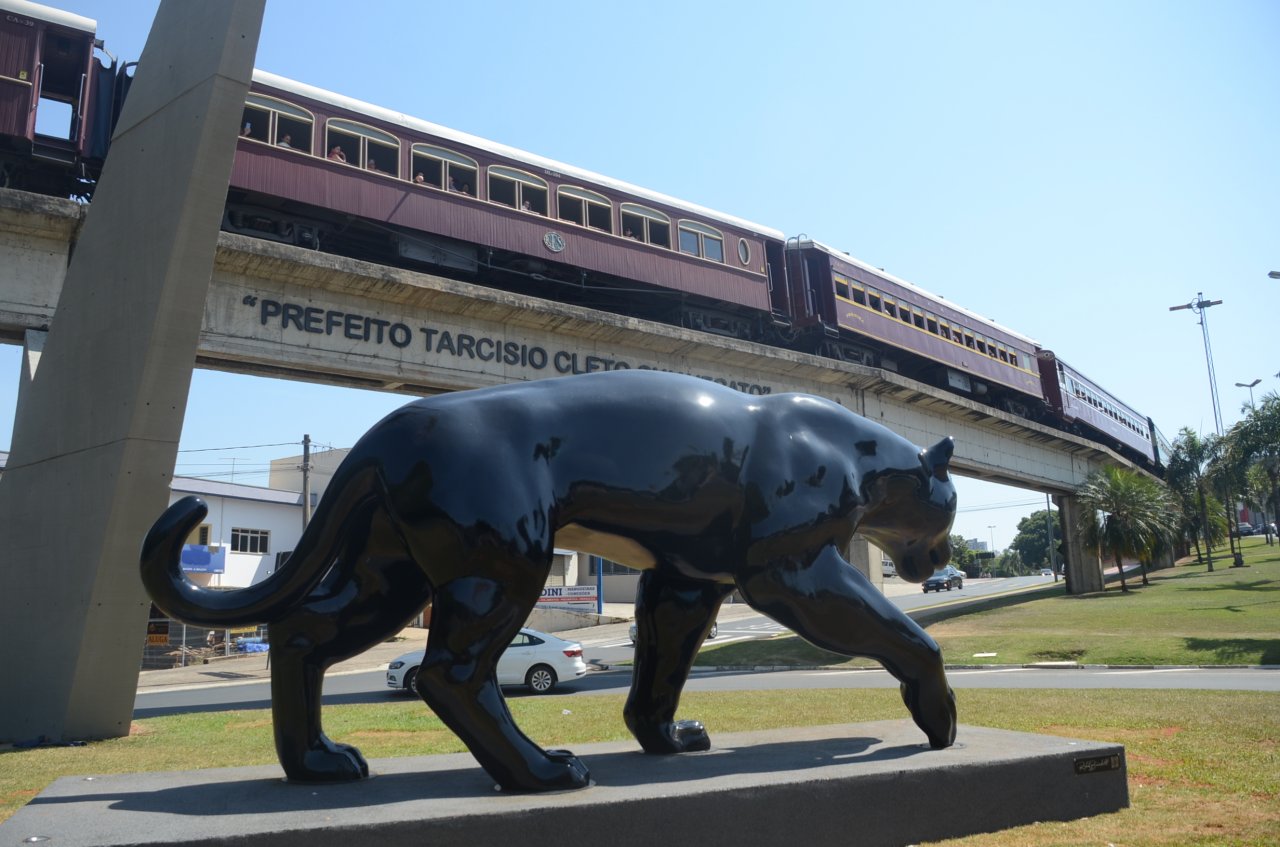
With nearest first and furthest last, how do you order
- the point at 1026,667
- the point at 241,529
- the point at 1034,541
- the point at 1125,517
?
the point at 1026,667 → the point at 1125,517 → the point at 241,529 → the point at 1034,541

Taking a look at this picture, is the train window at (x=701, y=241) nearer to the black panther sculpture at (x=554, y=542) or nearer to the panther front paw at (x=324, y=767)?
the black panther sculpture at (x=554, y=542)

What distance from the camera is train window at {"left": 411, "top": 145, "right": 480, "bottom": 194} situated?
1712 cm

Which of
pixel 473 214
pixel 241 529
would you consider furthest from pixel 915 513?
pixel 241 529

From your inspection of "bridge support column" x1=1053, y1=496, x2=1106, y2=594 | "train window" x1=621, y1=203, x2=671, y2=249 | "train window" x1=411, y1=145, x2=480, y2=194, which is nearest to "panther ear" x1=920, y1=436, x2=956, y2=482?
"train window" x1=411, y1=145, x2=480, y2=194

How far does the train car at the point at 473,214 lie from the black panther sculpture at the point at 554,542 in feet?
40.9

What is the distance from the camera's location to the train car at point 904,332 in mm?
24625

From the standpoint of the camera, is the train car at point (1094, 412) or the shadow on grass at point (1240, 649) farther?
the train car at point (1094, 412)

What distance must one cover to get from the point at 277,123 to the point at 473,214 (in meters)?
3.75

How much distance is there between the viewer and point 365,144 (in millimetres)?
16391

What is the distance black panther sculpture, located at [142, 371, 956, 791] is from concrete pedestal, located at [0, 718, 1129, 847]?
0.31 metres

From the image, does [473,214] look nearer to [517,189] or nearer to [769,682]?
[517,189]

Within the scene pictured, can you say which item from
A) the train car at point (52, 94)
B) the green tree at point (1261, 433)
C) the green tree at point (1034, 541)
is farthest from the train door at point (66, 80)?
the green tree at point (1034, 541)

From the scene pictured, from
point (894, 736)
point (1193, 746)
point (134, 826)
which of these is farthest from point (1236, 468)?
point (134, 826)

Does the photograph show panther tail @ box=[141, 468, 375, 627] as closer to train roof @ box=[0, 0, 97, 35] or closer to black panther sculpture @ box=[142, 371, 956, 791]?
black panther sculpture @ box=[142, 371, 956, 791]
